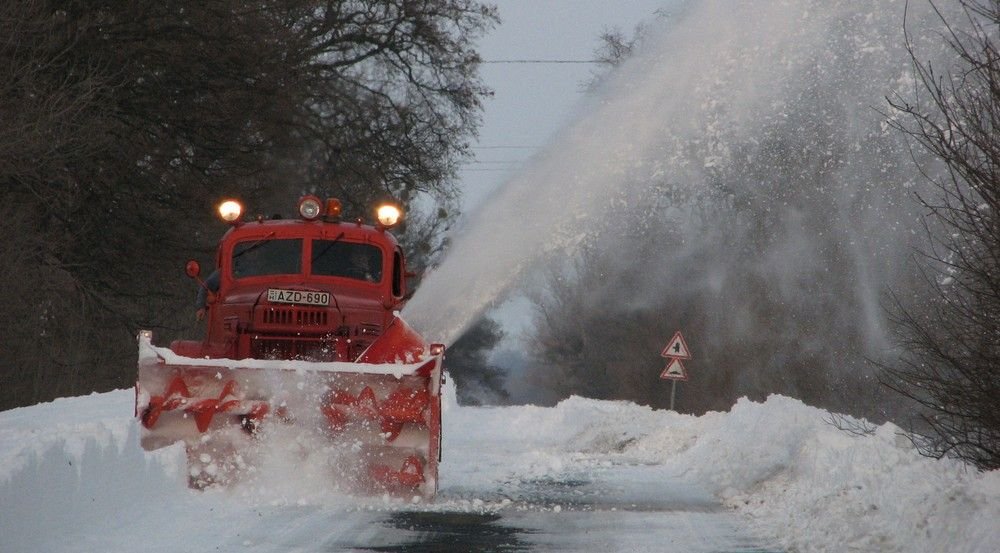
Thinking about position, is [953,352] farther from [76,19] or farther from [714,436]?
[76,19]

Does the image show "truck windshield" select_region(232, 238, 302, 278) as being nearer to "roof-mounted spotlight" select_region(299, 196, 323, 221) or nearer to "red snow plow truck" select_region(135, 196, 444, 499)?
"roof-mounted spotlight" select_region(299, 196, 323, 221)

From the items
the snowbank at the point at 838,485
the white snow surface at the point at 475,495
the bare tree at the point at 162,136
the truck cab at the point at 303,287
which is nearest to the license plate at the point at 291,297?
the truck cab at the point at 303,287

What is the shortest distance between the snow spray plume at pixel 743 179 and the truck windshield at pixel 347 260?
56.4 inches

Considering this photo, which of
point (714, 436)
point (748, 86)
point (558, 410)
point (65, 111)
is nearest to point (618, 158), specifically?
point (748, 86)

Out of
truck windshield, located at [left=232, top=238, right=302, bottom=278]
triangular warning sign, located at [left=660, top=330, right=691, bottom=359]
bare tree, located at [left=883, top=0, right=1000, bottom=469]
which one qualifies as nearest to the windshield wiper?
truck windshield, located at [left=232, top=238, right=302, bottom=278]

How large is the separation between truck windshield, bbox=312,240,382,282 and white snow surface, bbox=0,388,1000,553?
2134mm


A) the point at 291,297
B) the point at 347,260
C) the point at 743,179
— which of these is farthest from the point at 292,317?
the point at 743,179

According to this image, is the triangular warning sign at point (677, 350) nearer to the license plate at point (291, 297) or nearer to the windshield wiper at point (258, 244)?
the windshield wiper at point (258, 244)

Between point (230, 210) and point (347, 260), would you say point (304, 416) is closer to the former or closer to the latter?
point (347, 260)

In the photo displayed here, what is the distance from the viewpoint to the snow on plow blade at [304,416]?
1095 centimetres

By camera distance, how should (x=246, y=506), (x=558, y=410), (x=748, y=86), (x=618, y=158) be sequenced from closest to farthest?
(x=246, y=506), (x=618, y=158), (x=748, y=86), (x=558, y=410)

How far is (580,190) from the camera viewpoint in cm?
2167

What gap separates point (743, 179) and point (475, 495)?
76.7 feet

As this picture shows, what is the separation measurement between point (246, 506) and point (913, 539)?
4867mm
